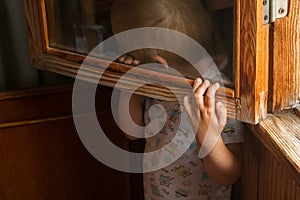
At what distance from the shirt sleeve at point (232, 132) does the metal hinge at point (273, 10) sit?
0.88ft

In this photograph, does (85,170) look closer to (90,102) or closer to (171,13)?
(90,102)

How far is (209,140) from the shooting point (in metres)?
0.81

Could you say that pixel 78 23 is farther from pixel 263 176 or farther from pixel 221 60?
pixel 263 176

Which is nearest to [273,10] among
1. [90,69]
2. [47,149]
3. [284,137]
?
[284,137]

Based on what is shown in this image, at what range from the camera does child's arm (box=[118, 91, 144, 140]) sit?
1003mm

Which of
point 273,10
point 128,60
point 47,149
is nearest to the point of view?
point 273,10

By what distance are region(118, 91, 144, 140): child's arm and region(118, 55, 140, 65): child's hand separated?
5.9 inches

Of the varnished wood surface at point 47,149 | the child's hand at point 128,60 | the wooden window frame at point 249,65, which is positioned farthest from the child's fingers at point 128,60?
the varnished wood surface at point 47,149

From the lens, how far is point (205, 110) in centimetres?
74

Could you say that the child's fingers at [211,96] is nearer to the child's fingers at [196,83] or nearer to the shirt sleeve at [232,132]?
the child's fingers at [196,83]

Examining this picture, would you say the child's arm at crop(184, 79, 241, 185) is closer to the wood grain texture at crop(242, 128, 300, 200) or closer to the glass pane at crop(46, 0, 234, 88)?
the wood grain texture at crop(242, 128, 300, 200)

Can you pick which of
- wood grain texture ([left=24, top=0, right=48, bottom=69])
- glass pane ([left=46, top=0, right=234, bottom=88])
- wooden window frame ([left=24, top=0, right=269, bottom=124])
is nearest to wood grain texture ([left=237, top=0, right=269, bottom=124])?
wooden window frame ([left=24, top=0, right=269, bottom=124])

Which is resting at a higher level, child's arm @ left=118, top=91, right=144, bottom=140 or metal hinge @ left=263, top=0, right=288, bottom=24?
metal hinge @ left=263, top=0, right=288, bottom=24

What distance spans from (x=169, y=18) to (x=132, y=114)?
0.28 meters
